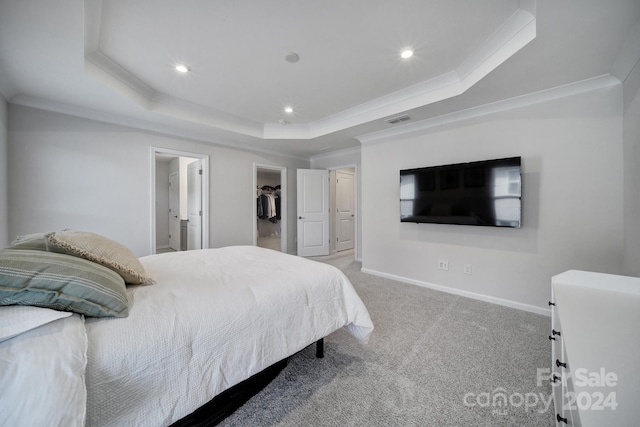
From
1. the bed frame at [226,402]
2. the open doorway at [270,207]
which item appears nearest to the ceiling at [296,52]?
the open doorway at [270,207]

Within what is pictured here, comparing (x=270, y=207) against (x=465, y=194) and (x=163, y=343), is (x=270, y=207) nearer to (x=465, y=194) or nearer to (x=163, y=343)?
(x=465, y=194)

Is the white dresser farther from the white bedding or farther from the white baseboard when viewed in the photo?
the white baseboard

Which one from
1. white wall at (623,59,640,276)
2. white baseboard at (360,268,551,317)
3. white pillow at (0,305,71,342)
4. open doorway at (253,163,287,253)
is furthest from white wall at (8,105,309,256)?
white wall at (623,59,640,276)

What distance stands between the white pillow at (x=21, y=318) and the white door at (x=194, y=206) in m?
3.32

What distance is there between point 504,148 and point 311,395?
10.1 feet

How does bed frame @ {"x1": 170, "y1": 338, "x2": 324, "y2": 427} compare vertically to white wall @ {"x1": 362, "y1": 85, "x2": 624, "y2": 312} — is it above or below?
below

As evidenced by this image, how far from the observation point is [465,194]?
2814 millimetres

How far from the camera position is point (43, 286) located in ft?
2.70

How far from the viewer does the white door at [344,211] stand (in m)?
5.70

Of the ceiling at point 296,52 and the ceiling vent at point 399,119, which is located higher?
the ceiling at point 296,52

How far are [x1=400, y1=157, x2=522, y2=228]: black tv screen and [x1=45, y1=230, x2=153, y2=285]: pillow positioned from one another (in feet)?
10.0

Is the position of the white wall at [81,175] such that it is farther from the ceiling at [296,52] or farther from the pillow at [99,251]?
the pillow at [99,251]

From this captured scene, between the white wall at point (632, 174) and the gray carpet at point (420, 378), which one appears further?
the white wall at point (632, 174)

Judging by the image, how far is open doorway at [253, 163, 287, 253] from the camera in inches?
187
